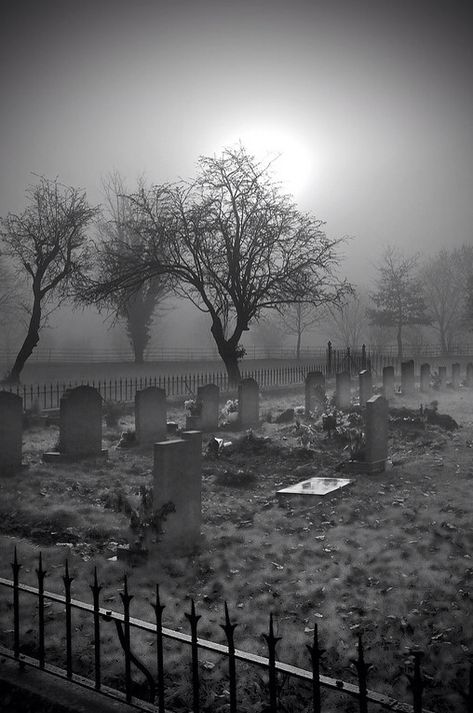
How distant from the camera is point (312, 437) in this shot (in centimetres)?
1382

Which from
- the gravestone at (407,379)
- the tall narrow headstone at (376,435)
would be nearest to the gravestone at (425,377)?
the gravestone at (407,379)

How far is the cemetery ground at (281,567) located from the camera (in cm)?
402

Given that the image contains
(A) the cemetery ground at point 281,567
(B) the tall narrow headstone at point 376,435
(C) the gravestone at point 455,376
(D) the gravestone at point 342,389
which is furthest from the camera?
(C) the gravestone at point 455,376

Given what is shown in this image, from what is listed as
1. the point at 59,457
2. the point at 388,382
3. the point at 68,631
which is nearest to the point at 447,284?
the point at 388,382

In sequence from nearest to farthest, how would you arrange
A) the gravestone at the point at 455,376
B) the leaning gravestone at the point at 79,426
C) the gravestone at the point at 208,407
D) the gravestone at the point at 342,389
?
the leaning gravestone at the point at 79,426 → the gravestone at the point at 208,407 → the gravestone at the point at 342,389 → the gravestone at the point at 455,376

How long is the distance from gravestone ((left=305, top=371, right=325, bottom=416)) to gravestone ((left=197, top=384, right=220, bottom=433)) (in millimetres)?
3506

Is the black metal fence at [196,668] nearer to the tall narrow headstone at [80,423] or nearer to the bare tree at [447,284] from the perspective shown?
the tall narrow headstone at [80,423]

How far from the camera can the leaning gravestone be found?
12.3 m

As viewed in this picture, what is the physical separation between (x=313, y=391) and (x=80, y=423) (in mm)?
8858

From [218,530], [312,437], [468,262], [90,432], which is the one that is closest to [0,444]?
[90,432]

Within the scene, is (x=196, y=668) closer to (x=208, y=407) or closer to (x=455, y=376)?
(x=208, y=407)

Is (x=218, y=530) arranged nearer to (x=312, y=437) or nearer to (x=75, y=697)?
(x=75, y=697)

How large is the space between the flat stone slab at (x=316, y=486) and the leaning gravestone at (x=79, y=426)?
4.98 m

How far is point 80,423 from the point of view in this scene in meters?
12.5
